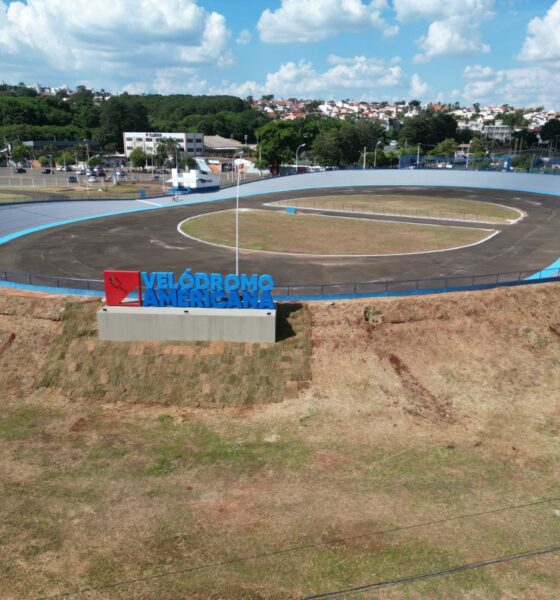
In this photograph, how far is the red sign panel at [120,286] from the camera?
123ft

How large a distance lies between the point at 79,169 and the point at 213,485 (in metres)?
174

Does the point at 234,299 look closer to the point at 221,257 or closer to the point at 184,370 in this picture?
the point at 184,370

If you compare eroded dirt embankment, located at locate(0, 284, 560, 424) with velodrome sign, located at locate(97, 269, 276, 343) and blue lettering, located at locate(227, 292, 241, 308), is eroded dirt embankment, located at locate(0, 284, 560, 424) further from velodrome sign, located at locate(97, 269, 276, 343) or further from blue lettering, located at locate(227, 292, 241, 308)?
blue lettering, located at locate(227, 292, 241, 308)

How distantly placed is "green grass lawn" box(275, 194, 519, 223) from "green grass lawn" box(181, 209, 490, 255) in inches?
383

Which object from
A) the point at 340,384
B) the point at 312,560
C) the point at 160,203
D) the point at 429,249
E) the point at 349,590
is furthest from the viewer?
the point at 160,203

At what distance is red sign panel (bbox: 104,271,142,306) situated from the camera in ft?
123

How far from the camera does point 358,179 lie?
129 m

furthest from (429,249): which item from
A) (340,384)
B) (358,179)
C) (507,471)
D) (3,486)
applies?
(358,179)

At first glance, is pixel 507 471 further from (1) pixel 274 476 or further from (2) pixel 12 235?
(2) pixel 12 235

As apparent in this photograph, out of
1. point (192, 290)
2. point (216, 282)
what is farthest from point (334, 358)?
point (192, 290)

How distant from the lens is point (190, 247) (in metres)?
62.0

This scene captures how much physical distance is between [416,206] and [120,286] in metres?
69.0

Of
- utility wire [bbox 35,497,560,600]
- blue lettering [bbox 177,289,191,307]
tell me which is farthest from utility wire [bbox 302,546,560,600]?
blue lettering [bbox 177,289,191,307]

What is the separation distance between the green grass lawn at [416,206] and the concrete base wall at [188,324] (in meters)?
54.0
